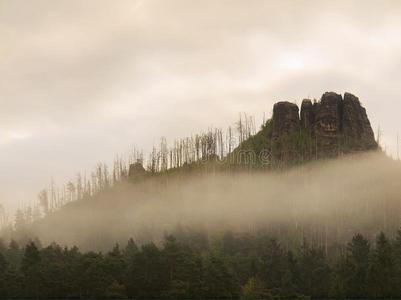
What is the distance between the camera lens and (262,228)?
183 meters

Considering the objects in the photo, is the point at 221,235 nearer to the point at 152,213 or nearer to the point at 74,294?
the point at 152,213

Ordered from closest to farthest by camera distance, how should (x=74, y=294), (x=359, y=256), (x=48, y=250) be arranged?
(x=74, y=294), (x=359, y=256), (x=48, y=250)

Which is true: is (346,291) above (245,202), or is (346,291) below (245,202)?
below

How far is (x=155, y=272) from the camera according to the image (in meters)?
117

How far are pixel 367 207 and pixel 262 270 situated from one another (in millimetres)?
73902

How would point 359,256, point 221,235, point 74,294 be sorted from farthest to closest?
point 221,235 → point 359,256 → point 74,294

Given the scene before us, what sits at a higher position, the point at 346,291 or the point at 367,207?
the point at 367,207

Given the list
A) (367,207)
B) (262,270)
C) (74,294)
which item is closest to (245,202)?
(367,207)

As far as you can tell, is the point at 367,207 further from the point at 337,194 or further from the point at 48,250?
the point at 48,250

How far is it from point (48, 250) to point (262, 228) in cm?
6840

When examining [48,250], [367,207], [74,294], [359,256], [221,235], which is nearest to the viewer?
[74,294]

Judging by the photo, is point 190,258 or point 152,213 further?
point 152,213

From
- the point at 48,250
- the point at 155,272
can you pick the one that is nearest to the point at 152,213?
the point at 48,250

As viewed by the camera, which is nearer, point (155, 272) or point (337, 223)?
point (155, 272)
